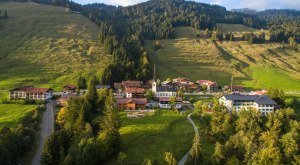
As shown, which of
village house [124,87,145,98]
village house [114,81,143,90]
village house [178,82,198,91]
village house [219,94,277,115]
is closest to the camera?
village house [219,94,277,115]

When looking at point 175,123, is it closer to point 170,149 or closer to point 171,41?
point 170,149

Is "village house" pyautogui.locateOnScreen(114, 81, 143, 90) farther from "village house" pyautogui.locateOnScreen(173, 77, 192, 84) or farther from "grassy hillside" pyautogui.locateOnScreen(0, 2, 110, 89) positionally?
"grassy hillside" pyautogui.locateOnScreen(0, 2, 110, 89)

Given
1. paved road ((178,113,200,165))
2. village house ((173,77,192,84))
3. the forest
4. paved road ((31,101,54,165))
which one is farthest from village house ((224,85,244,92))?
paved road ((31,101,54,165))

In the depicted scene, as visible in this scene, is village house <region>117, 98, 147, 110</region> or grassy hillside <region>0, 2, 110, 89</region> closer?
village house <region>117, 98, 147, 110</region>

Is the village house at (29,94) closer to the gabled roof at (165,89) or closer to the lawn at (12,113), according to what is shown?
the lawn at (12,113)

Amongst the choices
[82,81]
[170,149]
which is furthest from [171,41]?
[170,149]

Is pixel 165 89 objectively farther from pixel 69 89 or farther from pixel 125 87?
pixel 69 89

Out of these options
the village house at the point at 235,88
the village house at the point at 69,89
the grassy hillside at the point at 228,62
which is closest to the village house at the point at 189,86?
the village house at the point at 235,88
